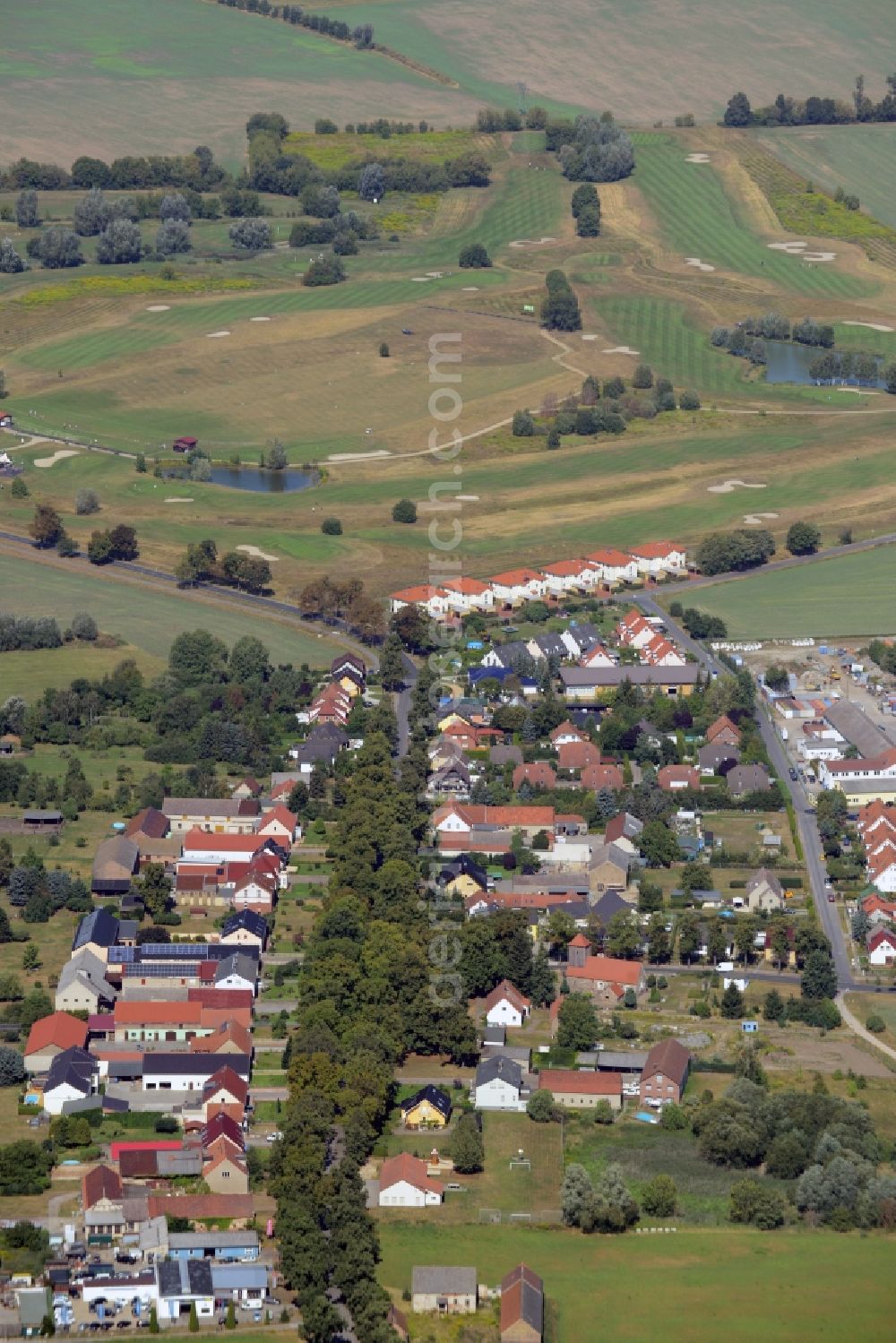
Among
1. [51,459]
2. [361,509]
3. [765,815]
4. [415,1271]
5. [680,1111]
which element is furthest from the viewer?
[51,459]

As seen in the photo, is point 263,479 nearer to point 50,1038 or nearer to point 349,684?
point 349,684

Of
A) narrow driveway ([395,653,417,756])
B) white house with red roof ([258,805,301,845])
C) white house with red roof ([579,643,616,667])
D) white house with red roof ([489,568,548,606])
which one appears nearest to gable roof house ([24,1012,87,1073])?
white house with red roof ([258,805,301,845])

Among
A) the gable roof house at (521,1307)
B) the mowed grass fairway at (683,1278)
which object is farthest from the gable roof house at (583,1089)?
the gable roof house at (521,1307)

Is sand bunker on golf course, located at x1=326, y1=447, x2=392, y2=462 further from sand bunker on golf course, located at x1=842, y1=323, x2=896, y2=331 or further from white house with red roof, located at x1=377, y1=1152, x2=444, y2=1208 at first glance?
white house with red roof, located at x1=377, y1=1152, x2=444, y2=1208

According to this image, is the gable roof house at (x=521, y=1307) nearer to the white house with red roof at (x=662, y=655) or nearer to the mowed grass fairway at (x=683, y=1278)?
the mowed grass fairway at (x=683, y=1278)

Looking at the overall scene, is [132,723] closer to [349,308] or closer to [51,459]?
[51,459]

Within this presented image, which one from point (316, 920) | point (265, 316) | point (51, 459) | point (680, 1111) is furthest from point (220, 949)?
point (265, 316)

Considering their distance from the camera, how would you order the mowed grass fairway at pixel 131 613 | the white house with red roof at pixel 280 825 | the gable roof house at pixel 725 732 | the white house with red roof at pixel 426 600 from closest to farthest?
the white house with red roof at pixel 280 825, the gable roof house at pixel 725 732, the mowed grass fairway at pixel 131 613, the white house with red roof at pixel 426 600

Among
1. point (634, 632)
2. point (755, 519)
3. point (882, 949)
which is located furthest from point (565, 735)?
point (755, 519)
